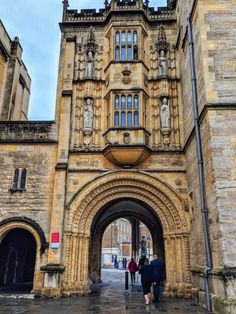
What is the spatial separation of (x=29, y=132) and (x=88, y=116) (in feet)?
10.4

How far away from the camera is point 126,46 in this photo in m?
17.0

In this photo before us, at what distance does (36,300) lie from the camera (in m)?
12.1

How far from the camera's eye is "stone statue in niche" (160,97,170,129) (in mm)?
15328

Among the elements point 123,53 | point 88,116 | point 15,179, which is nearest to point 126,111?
point 88,116

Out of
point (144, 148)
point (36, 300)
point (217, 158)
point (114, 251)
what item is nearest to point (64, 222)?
point (36, 300)

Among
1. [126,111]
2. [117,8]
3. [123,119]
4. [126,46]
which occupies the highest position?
[117,8]

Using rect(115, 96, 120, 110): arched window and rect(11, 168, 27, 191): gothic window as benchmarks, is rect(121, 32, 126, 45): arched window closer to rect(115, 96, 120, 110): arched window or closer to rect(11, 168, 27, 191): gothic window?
rect(115, 96, 120, 110): arched window

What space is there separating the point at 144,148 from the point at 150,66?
5361mm

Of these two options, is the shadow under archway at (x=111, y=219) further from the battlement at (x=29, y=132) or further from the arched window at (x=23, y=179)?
the battlement at (x=29, y=132)

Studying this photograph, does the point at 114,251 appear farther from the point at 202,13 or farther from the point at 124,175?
the point at 202,13

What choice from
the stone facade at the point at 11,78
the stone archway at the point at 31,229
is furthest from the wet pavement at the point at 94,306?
the stone facade at the point at 11,78

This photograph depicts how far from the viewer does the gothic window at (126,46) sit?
1675cm

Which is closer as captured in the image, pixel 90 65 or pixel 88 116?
pixel 88 116

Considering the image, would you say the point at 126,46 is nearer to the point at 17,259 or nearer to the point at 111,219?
the point at 111,219
